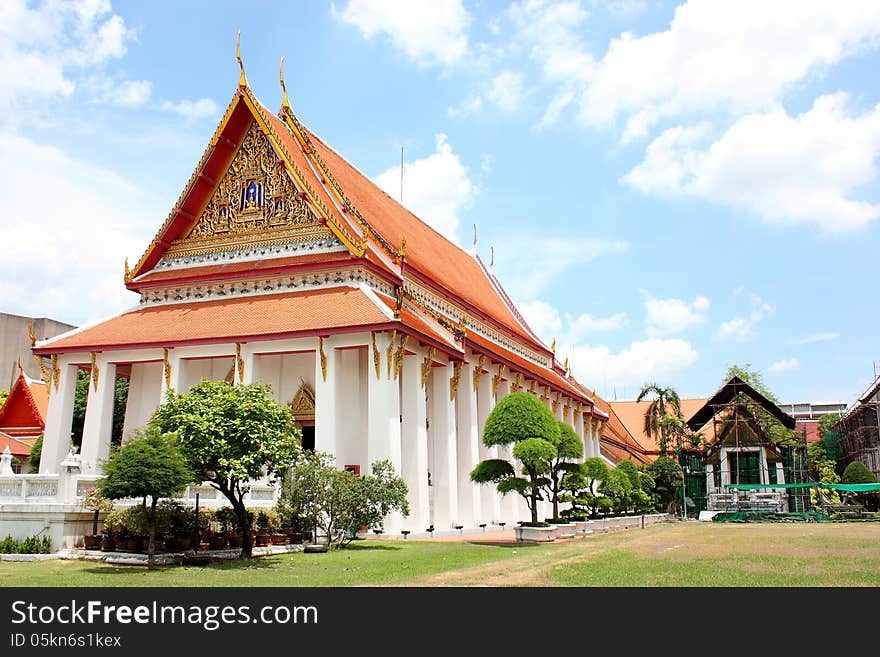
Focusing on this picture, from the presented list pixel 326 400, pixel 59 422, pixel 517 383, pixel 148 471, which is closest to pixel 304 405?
pixel 326 400

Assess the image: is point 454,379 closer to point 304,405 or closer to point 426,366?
point 426,366

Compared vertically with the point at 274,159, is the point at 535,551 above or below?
below

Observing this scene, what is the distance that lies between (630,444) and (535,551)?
35056 millimetres

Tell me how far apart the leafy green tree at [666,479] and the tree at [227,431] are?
22226 mm

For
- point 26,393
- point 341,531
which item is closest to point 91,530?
point 341,531

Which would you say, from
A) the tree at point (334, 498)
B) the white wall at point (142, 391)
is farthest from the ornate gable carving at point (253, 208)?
the tree at point (334, 498)

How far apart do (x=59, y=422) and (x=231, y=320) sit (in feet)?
16.1

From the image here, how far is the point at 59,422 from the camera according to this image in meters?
20.3

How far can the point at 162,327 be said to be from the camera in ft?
66.8

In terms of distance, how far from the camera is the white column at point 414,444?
18.1 metres

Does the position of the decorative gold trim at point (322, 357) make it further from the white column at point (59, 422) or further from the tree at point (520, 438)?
the white column at point (59, 422)

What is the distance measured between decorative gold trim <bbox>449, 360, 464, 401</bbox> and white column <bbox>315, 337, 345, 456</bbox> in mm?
3800

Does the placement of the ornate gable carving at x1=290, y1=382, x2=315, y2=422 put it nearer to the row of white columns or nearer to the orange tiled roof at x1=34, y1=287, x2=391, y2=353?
the row of white columns
